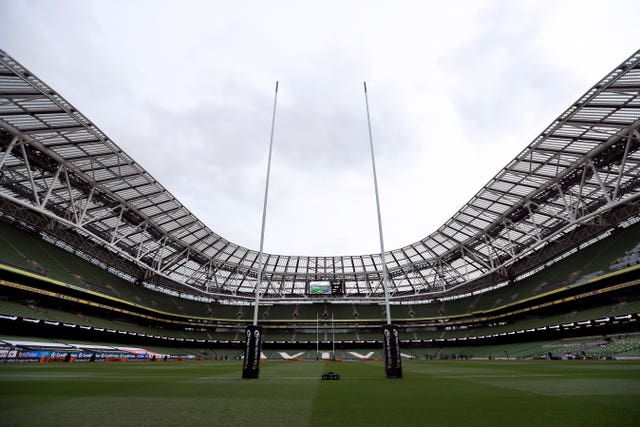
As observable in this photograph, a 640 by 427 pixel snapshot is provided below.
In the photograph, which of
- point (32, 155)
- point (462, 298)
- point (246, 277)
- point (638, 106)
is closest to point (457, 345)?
point (462, 298)

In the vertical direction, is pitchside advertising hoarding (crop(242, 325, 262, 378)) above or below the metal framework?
below

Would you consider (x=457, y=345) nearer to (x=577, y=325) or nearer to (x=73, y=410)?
(x=577, y=325)

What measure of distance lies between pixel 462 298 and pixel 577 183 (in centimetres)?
4266

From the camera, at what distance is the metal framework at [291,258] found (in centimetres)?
2369

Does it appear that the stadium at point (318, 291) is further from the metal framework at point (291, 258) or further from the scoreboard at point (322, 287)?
the scoreboard at point (322, 287)

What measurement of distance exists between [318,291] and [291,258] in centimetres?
920

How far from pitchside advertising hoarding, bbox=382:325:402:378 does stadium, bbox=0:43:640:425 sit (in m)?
1.14

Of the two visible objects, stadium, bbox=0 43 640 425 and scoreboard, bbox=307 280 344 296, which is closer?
stadium, bbox=0 43 640 425

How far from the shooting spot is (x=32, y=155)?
2798cm

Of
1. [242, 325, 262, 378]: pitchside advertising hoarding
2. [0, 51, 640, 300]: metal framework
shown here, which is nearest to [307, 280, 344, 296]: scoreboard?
[0, 51, 640, 300]: metal framework

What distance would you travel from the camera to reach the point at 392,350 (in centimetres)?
1250

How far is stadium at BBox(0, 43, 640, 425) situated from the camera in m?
8.54

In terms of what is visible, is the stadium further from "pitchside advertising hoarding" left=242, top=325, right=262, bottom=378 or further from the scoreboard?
"pitchside advertising hoarding" left=242, top=325, right=262, bottom=378

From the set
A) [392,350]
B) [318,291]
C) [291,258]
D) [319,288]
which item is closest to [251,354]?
[392,350]
